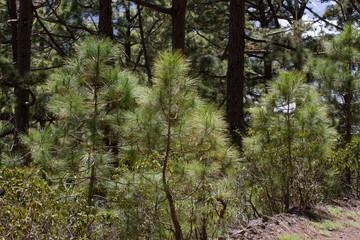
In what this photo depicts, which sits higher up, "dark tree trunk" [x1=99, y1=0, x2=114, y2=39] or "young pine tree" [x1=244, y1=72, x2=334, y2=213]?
"dark tree trunk" [x1=99, y1=0, x2=114, y2=39]

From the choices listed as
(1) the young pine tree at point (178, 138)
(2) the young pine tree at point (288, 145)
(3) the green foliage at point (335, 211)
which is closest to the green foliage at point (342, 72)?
(2) the young pine tree at point (288, 145)

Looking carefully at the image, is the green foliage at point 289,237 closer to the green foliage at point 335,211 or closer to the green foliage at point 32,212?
the green foliage at point 335,211

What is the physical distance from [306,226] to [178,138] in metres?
2.09

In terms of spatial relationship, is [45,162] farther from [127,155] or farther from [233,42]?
[233,42]

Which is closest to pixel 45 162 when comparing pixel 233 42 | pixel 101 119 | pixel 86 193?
pixel 86 193

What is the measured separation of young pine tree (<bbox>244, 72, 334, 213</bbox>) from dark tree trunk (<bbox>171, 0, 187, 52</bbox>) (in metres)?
2.53

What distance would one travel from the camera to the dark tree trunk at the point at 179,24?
6824 mm

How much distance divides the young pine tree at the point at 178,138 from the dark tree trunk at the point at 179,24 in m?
3.51


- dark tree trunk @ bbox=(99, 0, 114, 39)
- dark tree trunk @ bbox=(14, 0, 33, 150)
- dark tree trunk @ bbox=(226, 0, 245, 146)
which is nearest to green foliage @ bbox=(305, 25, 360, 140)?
dark tree trunk @ bbox=(226, 0, 245, 146)

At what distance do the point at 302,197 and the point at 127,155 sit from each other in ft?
8.53

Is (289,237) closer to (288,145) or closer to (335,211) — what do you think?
(288,145)

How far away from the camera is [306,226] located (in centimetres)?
415

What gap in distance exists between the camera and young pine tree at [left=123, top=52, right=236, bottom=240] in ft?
10.5

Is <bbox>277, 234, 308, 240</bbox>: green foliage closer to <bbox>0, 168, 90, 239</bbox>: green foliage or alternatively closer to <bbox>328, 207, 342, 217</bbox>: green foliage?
<bbox>328, 207, 342, 217</bbox>: green foliage
